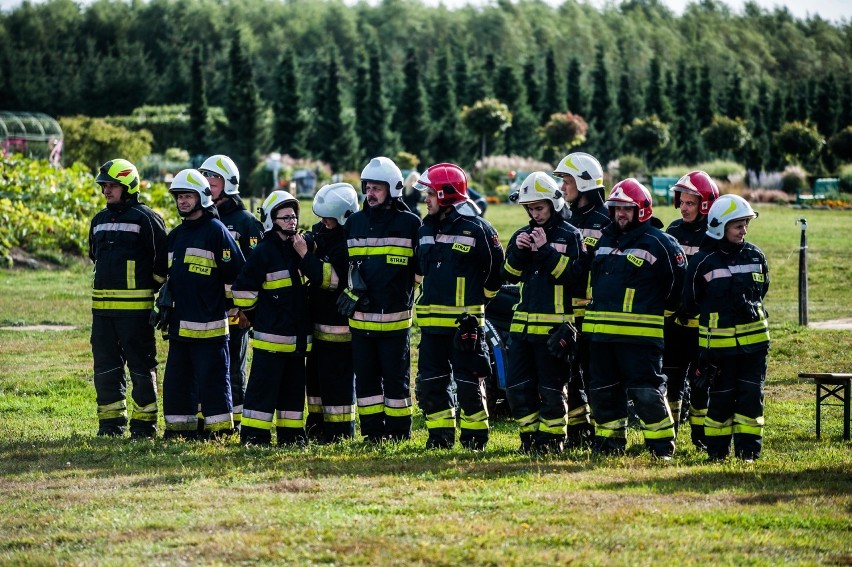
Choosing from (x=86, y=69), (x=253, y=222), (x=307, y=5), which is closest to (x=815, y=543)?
(x=253, y=222)

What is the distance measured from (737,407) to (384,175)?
3.52 m

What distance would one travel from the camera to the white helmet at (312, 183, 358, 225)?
11672 millimetres

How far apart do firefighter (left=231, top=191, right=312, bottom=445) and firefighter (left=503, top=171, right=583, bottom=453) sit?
6.02 ft

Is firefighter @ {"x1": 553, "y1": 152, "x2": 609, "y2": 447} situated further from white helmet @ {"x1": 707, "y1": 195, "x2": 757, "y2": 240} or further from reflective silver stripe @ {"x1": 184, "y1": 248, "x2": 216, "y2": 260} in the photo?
reflective silver stripe @ {"x1": 184, "y1": 248, "x2": 216, "y2": 260}

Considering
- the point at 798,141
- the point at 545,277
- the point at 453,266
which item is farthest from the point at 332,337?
the point at 798,141

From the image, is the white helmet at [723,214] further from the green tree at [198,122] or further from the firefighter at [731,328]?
the green tree at [198,122]

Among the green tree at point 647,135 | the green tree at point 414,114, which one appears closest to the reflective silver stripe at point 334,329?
the green tree at point 647,135

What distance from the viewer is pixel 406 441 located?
1135 cm

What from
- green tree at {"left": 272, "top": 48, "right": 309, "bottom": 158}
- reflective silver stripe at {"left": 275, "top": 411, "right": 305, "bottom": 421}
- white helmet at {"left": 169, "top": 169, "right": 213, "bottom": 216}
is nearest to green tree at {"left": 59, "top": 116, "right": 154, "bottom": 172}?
green tree at {"left": 272, "top": 48, "right": 309, "bottom": 158}

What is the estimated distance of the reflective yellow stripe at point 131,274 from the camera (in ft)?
38.7

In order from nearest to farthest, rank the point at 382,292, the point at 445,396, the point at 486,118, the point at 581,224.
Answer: the point at 445,396, the point at 382,292, the point at 581,224, the point at 486,118

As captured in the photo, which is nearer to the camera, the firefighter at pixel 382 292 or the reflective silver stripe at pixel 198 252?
the firefighter at pixel 382 292

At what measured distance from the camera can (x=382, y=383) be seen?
37.7 ft

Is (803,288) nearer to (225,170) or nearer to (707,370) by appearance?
(707,370)
